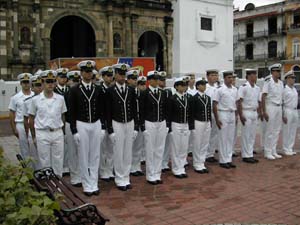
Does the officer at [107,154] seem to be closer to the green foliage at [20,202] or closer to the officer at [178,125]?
the officer at [178,125]

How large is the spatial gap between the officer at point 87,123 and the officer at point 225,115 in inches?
112

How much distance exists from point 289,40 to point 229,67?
65.1ft

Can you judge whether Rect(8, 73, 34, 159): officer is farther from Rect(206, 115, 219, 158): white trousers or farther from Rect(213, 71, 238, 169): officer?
Rect(206, 115, 219, 158): white trousers

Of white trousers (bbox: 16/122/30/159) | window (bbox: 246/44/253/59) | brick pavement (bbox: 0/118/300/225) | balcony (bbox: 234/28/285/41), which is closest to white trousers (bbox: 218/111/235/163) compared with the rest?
brick pavement (bbox: 0/118/300/225)

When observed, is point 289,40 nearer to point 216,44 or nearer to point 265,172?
point 216,44

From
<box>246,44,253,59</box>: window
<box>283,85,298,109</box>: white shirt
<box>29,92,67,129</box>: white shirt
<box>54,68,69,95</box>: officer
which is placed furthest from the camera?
<box>246,44,253,59</box>: window

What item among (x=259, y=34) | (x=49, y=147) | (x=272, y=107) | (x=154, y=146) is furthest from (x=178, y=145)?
(x=259, y=34)

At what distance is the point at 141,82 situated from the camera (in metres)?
8.37

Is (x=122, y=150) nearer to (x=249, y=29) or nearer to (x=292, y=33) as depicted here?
(x=292, y=33)

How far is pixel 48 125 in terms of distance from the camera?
19.8 feet

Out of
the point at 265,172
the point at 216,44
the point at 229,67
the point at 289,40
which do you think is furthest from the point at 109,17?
the point at 289,40

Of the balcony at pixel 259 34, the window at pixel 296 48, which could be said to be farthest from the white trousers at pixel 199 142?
the balcony at pixel 259 34

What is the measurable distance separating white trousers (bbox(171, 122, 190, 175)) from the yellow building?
1649 inches

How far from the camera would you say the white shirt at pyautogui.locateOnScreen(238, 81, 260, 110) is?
8.48 m
